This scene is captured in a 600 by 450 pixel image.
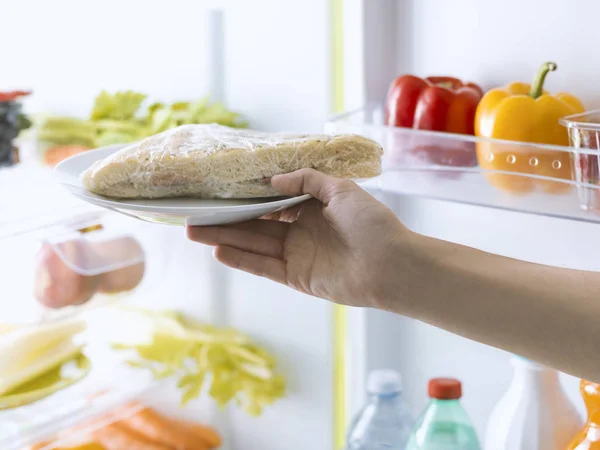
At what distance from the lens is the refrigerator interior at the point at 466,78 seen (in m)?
1.03

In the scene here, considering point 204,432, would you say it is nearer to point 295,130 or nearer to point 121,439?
point 121,439

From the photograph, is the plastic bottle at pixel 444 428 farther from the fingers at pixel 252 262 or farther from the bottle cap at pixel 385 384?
the fingers at pixel 252 262

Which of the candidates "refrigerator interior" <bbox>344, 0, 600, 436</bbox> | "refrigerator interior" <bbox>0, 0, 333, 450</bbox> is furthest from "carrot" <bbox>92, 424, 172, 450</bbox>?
"refrigerator interior" <bbox>344, 0, 600, 436</bbox>

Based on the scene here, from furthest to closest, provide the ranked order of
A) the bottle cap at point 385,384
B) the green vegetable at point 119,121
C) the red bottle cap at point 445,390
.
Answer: the green vegetable at point 119,121
the bottle cap at point 385,384
the red bottle cap at point 445,390

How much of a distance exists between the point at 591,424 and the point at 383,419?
14.1 inches

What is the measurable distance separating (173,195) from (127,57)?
2.33ft

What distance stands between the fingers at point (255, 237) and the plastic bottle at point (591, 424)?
0.40 m

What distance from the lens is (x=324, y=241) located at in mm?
838

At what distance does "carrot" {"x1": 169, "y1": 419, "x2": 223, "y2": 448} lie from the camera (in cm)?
145

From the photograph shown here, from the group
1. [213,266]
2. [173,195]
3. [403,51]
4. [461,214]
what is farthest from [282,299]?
[173,195]

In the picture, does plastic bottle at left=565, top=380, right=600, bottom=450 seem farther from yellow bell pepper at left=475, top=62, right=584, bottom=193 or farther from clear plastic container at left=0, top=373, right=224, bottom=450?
clear plastic container at left=0, top=373, right=224, bottom=450

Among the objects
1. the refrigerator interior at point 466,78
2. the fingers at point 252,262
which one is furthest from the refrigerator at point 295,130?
the fingers at point 252,262

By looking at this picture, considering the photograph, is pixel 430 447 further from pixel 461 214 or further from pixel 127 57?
pixel 127 57

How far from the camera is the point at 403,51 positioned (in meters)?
1.20
